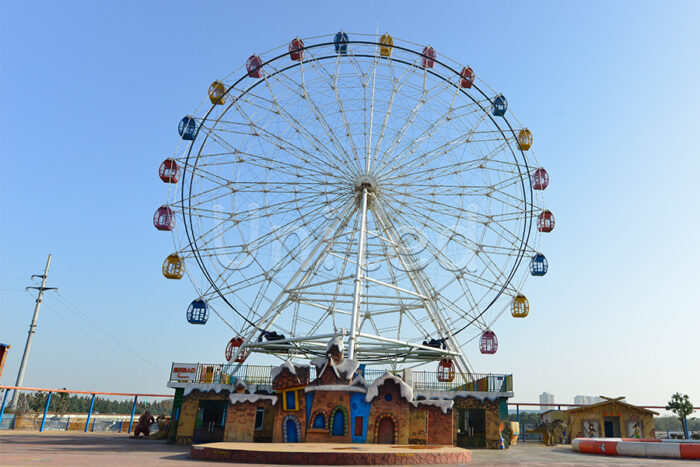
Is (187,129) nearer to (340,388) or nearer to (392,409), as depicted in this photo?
(340,388)

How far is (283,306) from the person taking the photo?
27953mm

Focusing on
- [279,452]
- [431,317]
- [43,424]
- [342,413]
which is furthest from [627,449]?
[43,424]

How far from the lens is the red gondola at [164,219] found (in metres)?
27.9

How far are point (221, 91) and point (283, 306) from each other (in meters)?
13.2

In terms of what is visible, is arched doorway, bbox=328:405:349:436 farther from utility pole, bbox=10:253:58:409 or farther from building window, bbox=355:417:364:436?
utility pole, bbox=10:253:58:409

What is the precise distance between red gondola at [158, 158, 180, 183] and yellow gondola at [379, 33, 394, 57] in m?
14.0

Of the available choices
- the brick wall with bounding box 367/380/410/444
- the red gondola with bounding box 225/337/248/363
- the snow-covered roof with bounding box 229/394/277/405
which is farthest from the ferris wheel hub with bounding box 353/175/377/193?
the snow-covered roof with bounding box 229/394/277/405

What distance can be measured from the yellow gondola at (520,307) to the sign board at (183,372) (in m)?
18.6

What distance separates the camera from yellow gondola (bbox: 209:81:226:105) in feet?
94.8

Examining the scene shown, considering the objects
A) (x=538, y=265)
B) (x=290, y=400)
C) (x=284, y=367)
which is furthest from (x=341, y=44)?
(x=290, y=400)

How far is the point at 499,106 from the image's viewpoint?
29.4 meters

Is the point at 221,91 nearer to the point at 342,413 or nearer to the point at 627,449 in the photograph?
the point at 342,413

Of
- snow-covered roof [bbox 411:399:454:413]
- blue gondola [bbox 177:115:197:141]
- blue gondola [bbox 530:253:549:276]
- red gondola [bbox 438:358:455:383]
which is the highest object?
blue gondola [bbox 177:115:197:141]

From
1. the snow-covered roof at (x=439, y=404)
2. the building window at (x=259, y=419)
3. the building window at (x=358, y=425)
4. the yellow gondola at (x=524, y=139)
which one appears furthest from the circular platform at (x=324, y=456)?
the yellow gondola at (x=524, y=139)
